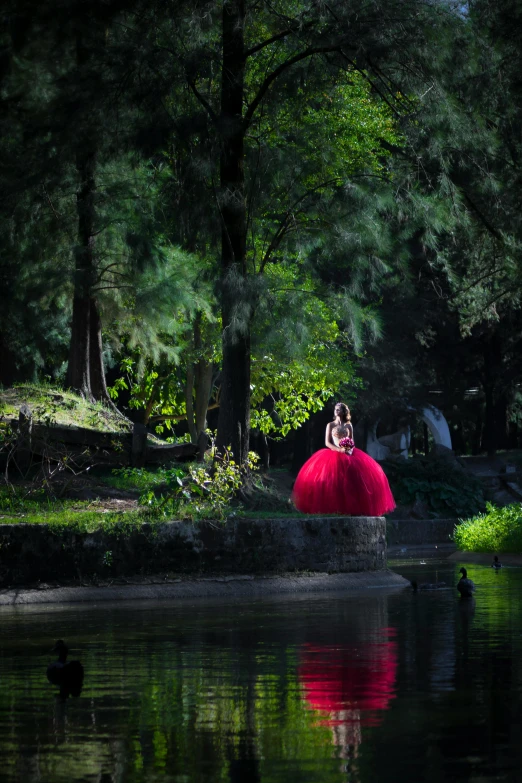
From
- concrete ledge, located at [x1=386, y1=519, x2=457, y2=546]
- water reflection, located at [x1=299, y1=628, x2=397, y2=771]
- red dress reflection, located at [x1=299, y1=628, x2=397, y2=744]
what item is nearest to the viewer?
water reflection, located at [x1=299, y1=628, x2=397, y2=771]

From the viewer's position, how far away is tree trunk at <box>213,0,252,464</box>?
20.4 metres

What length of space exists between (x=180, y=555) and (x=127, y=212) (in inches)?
371

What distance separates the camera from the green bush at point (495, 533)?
24297 millimetres

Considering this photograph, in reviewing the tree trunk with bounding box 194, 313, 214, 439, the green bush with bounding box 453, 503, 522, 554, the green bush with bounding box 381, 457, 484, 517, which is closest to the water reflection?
the green bush with bounding box 453, 503, 522, 554

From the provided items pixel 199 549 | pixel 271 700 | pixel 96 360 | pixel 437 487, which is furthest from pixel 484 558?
pixel 271 700

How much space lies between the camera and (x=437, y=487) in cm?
3922

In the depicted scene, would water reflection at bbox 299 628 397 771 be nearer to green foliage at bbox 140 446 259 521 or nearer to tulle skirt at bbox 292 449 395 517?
green foliage at bbox 140 446 259 521

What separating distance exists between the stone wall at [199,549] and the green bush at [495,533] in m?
6.23

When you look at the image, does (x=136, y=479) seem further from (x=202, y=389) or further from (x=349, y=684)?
(x=202, y=389)

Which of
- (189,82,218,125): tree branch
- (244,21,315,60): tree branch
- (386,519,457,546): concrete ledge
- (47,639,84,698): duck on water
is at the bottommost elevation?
(47,639,84,698): duck on water

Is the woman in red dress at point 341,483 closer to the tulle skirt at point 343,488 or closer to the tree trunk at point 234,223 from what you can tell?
the tulle skirt at point 343,488

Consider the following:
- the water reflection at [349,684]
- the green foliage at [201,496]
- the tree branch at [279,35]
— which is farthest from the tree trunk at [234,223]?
the water reflection at [349,684]

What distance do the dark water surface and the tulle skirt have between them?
7.43m

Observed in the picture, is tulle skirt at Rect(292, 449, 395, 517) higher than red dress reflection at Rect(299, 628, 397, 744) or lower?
higher
